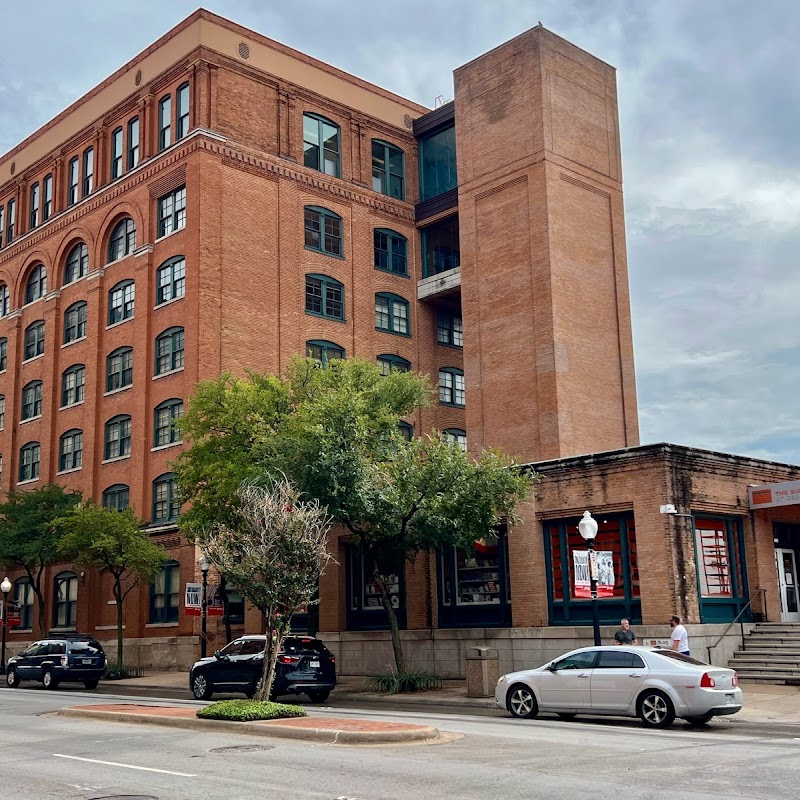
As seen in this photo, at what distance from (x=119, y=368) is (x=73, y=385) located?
4.48 m

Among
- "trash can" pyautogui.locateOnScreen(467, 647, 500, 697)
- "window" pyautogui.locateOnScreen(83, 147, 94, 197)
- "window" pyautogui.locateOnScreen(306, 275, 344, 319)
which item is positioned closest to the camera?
"trash can" pyautogui.locateOnScreen(467, 647, 500, 697)

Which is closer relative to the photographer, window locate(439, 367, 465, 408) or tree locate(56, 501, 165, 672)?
tree locate(56, 501, 165, 672)

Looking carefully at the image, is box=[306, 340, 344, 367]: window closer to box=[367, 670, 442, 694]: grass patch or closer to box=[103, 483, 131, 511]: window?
box=[103, 483, 131, 511]: window

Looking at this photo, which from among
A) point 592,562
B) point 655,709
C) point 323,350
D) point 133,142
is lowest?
point 655,709

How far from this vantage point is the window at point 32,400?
53.5 m

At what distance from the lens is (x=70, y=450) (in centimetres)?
5019

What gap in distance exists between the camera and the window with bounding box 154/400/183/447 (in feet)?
143

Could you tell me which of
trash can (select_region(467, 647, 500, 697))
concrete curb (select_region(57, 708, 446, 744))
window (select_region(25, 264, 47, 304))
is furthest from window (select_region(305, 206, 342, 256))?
concrete curb (select_region(57, 708, 446, 744))

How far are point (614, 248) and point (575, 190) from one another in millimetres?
3068

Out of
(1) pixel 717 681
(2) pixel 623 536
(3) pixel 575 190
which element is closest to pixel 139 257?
(3) pixel 575 190

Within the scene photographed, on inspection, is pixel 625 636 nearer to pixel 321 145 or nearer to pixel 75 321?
pixel 321 145

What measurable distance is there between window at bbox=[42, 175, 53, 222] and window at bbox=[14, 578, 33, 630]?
18.5m

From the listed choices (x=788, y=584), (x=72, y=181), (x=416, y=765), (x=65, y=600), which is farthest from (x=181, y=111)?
(x=416, y=765)

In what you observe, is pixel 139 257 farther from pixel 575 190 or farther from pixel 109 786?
pixel 109 786
